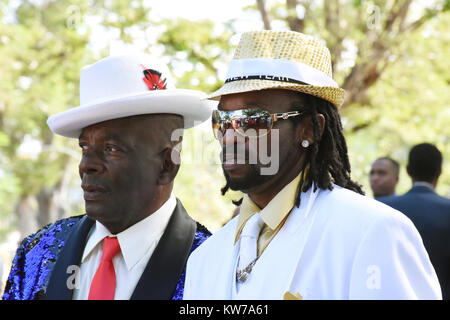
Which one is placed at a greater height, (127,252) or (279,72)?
(279,72)

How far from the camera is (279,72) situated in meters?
2.42

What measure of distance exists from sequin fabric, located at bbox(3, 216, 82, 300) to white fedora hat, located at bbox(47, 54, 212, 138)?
0.55 metres

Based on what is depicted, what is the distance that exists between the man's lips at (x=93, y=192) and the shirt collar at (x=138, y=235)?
0.73 ft

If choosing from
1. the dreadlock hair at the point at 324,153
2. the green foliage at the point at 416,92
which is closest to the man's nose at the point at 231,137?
the dreadlock hair at the point at 324,153

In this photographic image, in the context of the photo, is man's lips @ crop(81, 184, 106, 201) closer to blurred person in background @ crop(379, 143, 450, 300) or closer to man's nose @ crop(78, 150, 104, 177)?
man's nose @ crop(78, 150, 104, 177)

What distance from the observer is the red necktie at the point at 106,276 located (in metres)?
2.76

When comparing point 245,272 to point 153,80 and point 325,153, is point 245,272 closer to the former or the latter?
point 325,153

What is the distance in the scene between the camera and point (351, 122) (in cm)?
1239

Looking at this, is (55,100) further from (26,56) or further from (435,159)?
(435,159)

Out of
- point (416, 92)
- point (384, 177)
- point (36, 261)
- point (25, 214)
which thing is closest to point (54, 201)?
point (25, 214)

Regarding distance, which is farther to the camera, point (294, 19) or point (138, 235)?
point (294, 19)

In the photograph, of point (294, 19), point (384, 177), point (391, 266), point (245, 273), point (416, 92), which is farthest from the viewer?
point (416, 92)

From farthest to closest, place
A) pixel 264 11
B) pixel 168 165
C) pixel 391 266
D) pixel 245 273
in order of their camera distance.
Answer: pixel 264 11, pixel 168 165, pixel 245 273, pixel 391 266

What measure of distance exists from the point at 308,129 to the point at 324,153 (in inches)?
5.1
